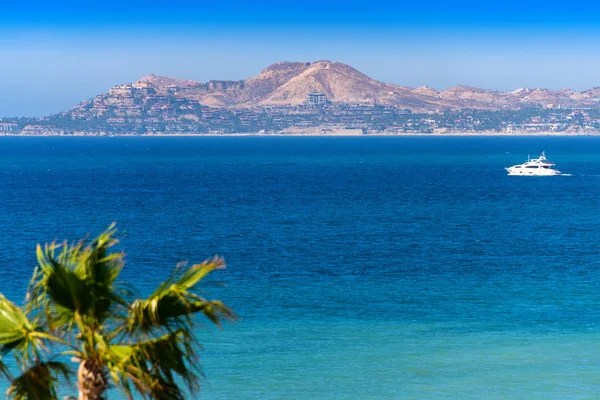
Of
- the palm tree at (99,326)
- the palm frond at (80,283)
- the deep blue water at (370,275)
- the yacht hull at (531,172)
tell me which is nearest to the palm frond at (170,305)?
the palm tree at (99,326)

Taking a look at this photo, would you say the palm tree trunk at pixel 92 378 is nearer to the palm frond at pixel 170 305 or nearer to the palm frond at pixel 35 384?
the palm frond at pixel 35 384

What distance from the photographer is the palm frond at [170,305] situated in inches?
320

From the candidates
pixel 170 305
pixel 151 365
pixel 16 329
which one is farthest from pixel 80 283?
pixel 151 365

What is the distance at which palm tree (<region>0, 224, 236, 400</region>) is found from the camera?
320 inches

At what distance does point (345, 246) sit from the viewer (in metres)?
49.8

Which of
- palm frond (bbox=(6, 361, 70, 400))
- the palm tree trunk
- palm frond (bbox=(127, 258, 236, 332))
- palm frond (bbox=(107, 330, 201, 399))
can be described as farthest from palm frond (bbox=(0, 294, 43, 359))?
palm frond (bbox=(127, 258, 236, 332))

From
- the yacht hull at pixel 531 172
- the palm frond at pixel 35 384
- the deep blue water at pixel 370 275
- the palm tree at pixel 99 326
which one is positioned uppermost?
the palm tree at pixel 99 326

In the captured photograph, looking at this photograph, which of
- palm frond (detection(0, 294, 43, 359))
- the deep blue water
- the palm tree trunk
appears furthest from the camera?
the deep blue water

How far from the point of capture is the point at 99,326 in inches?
334

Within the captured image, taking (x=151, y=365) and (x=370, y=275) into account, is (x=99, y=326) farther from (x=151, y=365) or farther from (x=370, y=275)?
(x=370, y=275)

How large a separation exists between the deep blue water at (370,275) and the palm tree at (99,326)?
1.93 meters

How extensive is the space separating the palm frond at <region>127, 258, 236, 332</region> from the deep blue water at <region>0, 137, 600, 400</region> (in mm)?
2222

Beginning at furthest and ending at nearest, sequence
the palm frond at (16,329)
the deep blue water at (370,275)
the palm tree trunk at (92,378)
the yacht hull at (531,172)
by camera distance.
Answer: the yacht hull at (531,172) < the deep blue water at (370,275) < the palm tree trunk at (92,378) < the palm frond at (16,329)

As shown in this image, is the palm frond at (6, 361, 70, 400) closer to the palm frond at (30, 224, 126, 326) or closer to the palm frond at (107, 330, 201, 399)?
the palm frond at (30, 224, 126, 326)
